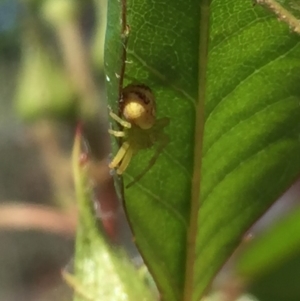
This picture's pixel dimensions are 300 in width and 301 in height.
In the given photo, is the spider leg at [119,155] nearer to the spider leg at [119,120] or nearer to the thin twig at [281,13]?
the spider leg at [119,120]

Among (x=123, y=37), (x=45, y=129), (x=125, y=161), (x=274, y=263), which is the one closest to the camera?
(x=123, y=37)

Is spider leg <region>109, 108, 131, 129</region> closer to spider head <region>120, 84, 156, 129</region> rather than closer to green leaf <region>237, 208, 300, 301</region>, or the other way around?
spider head <region>120, 84, 156, 129</region>

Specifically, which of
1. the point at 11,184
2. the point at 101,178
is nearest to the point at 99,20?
the point at 101,178

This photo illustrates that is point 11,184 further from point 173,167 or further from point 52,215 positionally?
point 173,167

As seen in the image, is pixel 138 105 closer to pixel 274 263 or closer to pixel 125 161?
pixel 125 161

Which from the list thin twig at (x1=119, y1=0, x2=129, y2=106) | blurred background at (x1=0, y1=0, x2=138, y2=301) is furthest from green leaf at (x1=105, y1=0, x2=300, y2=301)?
blurred background at (x1=0, y1=0, x2=138, y2=301)

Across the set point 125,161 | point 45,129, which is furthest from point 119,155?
point 45,129
